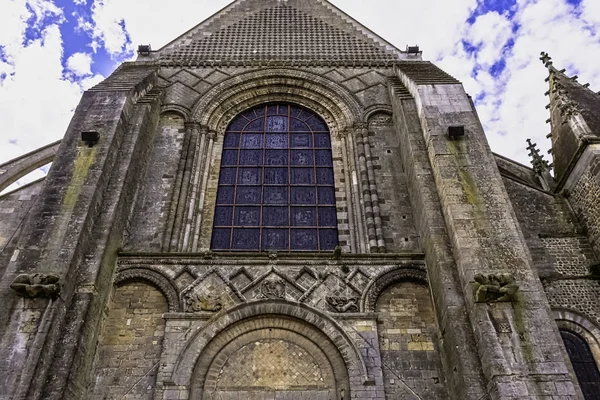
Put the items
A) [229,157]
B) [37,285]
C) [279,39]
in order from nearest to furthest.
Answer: [37,285]
[229,157]
[279,39]

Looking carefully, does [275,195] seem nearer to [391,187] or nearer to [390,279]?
[391,187]

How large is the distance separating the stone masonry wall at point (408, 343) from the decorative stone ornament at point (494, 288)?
50.2 inches

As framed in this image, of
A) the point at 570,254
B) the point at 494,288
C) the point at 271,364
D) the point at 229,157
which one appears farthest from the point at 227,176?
the point at 570,254

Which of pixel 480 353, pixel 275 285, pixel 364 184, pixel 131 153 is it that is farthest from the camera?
pixel 364 184

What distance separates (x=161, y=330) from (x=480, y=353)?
15.1 ft

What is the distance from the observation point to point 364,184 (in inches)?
400

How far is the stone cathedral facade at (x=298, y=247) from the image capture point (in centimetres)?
691

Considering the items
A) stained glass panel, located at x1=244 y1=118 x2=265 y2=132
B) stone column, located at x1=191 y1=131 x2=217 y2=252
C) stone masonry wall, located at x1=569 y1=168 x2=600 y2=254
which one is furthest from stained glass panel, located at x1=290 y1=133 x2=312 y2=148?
stone masonry wall, located at x1=569 y1=168 x2=600 y2=254

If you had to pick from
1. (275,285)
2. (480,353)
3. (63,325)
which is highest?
(275,285)

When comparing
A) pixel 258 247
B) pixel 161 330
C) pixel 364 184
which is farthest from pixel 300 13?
pixel 161 330

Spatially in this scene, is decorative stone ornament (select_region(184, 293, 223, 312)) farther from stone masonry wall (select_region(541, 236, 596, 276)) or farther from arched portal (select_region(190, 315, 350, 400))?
stone masonry wall (select_region(541, 236, 596, 276))

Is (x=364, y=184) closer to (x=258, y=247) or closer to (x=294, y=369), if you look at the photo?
(x=258, y=247)

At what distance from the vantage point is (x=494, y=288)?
6832 mm

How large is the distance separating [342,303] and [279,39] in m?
8.54
